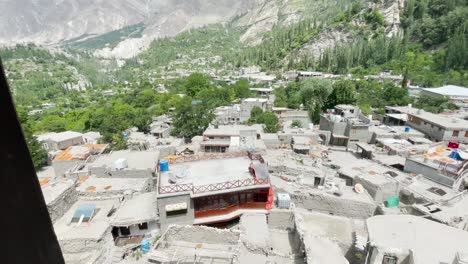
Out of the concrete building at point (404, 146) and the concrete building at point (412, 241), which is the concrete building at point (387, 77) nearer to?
the concrete building at point (404, 146)

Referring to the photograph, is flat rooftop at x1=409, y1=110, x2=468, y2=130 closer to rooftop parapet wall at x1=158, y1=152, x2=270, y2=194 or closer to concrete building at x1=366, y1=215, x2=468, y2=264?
concrete building at x1=366, y1=215, x2=468, y2=264

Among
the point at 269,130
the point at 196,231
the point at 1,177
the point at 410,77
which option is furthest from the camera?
the point at 410,77

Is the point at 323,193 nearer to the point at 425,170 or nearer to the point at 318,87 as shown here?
the point at 425,170

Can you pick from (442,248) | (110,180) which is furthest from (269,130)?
(442,248)

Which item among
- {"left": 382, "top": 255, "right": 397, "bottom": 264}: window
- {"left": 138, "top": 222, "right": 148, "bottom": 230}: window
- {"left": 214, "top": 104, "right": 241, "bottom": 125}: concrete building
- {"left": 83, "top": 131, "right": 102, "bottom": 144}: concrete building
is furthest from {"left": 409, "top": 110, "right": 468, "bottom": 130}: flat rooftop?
{"left": 83, "top": 131, "right": 102, "bottom": 144}: concrete building

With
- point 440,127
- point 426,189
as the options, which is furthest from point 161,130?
point 440,127

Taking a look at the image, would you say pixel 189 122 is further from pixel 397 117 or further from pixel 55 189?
pixel 397 117
